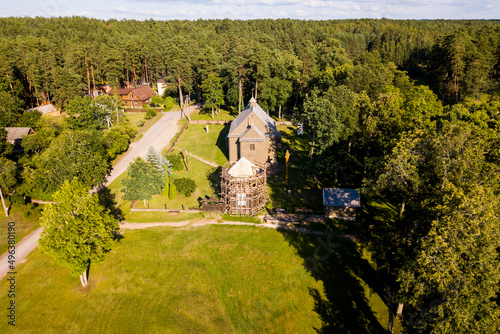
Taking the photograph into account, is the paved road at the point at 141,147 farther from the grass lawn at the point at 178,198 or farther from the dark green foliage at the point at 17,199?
the dark green foliage at the point at 17,199

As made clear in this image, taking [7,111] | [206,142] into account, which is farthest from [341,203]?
[7,111]

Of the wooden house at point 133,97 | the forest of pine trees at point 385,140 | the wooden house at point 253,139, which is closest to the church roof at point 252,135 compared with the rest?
the wooden house at point 253,139

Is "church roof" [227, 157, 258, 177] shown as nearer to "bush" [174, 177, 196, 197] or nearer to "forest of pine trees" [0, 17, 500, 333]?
"bush" [174, 177, 196, 197]

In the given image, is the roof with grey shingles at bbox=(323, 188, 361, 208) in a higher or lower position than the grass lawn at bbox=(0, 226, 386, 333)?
higher

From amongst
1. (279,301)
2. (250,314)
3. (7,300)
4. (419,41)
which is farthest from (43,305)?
(419,41)

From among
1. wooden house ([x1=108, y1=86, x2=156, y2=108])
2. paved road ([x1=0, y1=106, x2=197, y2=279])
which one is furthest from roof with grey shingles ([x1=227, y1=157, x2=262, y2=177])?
wooden house ([x1=108, y1=86, x2=156, y2=108])

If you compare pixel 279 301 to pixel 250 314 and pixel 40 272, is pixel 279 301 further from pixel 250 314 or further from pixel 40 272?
pixel 40 272
